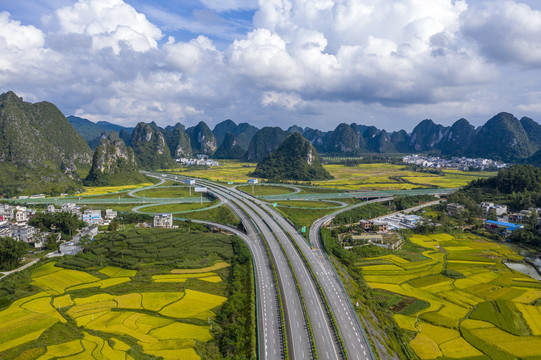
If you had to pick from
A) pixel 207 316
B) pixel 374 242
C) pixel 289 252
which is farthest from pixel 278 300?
pixel 374 242

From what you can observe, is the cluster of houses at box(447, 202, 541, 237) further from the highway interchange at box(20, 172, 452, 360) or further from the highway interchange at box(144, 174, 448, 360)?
the highway interchange at box(144, 174, 448, 360)

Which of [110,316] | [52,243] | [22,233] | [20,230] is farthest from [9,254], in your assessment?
[110,316]

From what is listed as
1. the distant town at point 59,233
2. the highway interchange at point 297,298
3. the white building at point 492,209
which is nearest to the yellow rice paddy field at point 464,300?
the highway interchange at point 297,298

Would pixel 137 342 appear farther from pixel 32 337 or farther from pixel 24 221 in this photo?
pixel 24 221

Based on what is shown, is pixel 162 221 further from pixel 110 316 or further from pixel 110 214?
pixel 110 316

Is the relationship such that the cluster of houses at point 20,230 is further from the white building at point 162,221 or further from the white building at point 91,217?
Result: the white building at point 162,221
